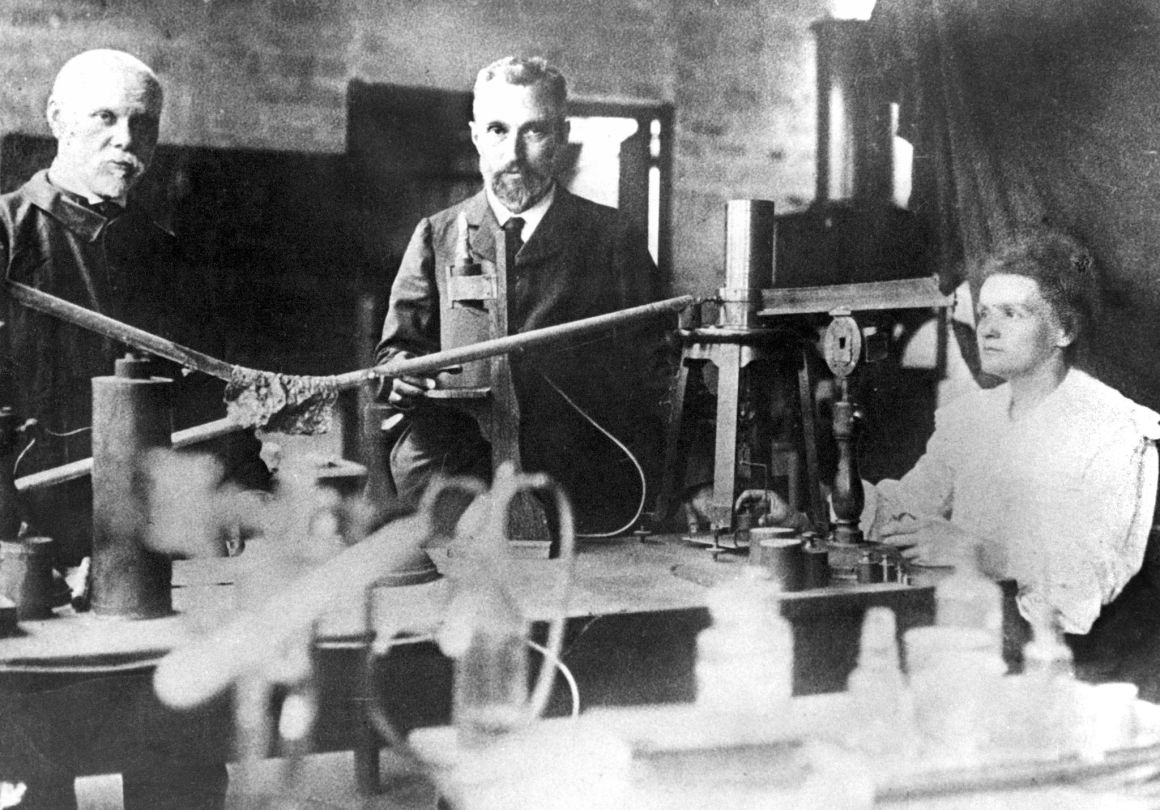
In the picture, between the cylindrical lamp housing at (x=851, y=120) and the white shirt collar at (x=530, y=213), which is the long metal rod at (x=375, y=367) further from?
the cylindrical lamp housing at (x=851, y=120)

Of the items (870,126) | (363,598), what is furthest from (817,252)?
(363,598)

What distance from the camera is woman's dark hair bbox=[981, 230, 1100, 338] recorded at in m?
3.08

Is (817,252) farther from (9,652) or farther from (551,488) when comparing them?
(9,652)

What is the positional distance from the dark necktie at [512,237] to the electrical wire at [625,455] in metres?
0.29

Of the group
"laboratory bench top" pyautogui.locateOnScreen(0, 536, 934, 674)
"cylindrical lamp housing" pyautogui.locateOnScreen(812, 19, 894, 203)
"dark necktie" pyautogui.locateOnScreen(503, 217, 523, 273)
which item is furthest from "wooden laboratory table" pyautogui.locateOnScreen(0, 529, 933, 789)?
"cylindrical lamp housing" pyautogui.locateOnScreen(812, 19, 894, 203)

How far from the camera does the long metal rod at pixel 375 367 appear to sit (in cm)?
248

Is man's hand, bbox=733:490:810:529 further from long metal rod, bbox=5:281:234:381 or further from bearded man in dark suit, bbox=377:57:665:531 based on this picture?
long metal rod, bbox=5:281:234:381

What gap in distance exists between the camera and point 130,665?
2.25 meters

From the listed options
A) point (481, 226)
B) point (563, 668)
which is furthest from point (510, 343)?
point (563, 668)

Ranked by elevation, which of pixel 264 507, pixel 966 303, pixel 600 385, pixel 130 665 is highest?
pixel 966 303

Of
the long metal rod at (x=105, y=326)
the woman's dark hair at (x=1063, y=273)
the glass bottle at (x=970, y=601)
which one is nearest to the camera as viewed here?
the long metal rod at (x=105, y=326)

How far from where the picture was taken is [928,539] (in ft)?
10.5

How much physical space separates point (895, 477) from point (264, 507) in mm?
1731

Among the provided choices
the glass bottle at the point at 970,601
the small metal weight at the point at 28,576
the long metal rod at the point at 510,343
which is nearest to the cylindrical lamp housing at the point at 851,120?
the long metal rod at the point at 510,343
